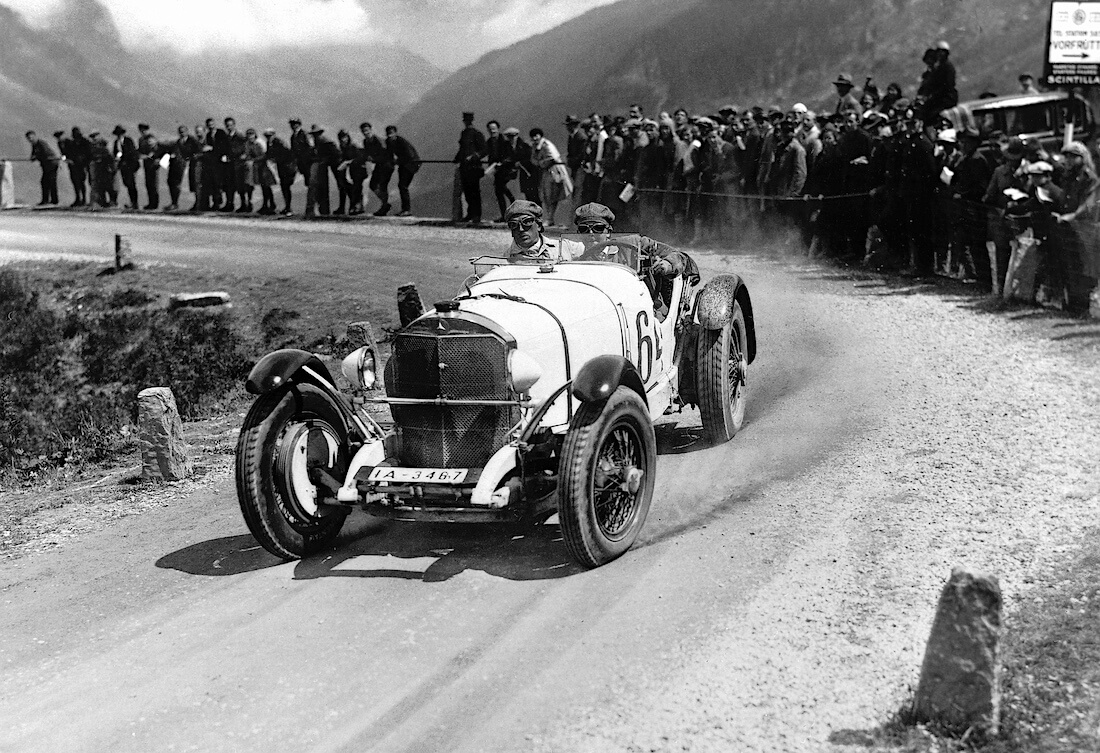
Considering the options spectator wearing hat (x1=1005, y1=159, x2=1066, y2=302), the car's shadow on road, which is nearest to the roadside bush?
the car's shadow on road

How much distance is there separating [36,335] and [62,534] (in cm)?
1139

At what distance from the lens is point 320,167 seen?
90.3 ft

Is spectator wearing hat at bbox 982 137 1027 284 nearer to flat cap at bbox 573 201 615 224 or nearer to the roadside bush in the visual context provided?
flat cap at bbox 573 201 615 224

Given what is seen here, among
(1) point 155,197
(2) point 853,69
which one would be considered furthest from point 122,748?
(2) point 853,69

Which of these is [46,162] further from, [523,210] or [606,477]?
[606,477]

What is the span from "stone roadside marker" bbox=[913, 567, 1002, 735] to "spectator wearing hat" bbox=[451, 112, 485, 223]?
20.2 meters

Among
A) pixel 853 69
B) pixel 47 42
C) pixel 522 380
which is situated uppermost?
pixel 47 42

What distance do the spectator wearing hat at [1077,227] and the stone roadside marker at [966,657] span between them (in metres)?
10.0

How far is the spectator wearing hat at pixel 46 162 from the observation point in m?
33.6

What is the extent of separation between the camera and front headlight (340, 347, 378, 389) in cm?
760

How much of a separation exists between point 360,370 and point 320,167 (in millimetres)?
20852

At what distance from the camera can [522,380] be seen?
6.96 meters

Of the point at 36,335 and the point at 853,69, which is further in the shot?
the point at 853,69

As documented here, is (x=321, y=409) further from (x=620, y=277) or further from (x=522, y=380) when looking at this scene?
(x=620, y=277)
